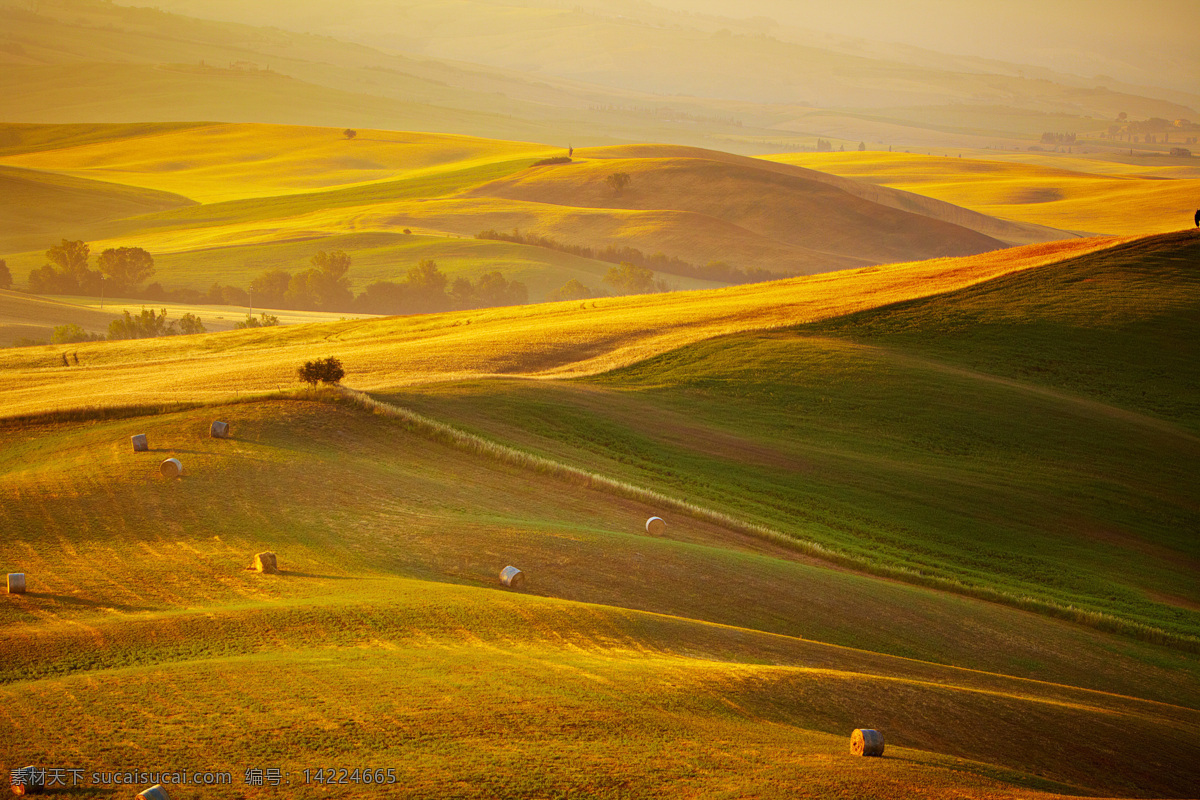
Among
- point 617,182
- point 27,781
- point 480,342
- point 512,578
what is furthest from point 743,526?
point 617,182

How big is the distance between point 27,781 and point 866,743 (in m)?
7.18

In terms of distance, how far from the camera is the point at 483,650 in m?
11.1

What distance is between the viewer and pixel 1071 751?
36.7 feet

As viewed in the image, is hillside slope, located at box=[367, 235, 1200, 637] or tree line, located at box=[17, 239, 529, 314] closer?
hillside slope, located at box=[367, 235, 1200, 637]

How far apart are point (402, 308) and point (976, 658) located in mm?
102986

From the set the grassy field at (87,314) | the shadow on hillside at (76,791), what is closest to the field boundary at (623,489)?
the shadow on hillside at (76,791)

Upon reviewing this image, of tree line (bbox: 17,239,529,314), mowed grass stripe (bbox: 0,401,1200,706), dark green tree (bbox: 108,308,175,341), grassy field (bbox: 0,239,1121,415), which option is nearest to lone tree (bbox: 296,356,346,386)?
grassy field (bbox: 0,239,1121,415)

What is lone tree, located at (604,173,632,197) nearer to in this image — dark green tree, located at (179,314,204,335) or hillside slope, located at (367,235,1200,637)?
dark green tree, located at (179,314,204,335)

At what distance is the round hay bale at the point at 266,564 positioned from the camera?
1403 cm

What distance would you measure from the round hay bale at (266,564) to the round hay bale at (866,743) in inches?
359

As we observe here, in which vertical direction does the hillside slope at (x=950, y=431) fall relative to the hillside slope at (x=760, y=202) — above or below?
below

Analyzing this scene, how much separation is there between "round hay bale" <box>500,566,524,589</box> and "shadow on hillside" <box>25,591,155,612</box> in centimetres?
526

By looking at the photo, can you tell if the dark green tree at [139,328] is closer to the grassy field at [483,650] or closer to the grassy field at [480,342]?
the grassy field at [480,342]

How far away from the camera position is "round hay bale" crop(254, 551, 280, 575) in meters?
14.0
